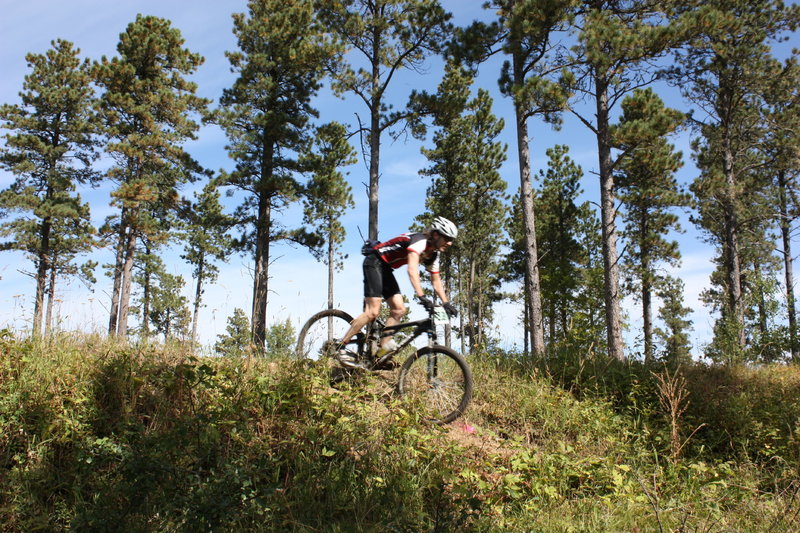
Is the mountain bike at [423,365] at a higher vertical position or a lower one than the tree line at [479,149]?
lower

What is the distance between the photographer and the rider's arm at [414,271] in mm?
5125

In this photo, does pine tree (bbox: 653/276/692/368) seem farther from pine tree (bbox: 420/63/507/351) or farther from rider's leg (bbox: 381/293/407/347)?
→ rider's leg (bbox: 381/293/407/347)

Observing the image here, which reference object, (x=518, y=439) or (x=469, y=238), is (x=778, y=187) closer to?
(x=469, y=238)

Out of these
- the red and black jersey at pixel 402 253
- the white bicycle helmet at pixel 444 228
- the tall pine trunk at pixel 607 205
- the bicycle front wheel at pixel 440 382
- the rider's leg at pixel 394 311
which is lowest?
the bicycle front wheel at pixel 440 382

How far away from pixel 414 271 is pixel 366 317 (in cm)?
79

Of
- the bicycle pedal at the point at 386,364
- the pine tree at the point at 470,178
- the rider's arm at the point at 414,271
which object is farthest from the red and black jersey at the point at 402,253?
the pine tree at the point at 470,178

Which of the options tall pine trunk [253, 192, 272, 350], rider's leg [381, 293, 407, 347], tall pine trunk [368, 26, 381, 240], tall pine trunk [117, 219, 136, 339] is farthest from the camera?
A: tall pine trunk [117, 219, 136, 339]

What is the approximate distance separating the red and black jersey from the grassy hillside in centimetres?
146

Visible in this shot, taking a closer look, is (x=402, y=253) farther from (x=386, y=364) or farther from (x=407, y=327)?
(x=386, y=364)

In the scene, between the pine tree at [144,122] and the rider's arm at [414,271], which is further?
the pine tree at [144,122]

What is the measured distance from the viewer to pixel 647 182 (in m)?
18.0

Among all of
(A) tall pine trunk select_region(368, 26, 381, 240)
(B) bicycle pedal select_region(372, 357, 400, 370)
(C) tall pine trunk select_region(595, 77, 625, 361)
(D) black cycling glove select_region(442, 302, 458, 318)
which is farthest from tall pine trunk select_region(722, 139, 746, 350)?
(B) bicycle pedal select_region(372, 357, 400, 370)

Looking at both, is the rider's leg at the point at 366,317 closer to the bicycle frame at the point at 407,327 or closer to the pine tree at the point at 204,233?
the bicycle frame at the point at 407,327

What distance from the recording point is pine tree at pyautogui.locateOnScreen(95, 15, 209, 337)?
2111cm
